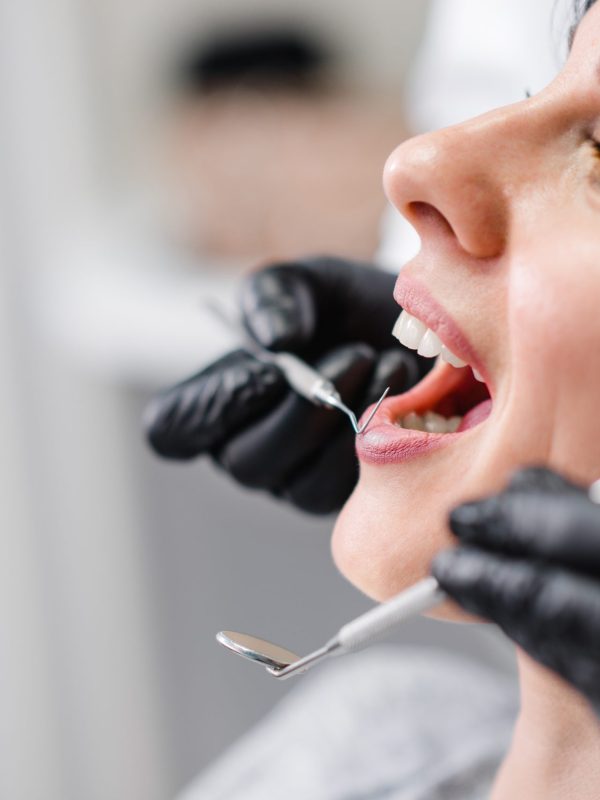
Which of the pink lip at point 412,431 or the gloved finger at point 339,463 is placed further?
the gloved finger at point 339,463

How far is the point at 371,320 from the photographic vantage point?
103 centimetres

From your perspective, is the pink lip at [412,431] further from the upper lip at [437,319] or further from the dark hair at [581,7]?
the dark hair at [581,7]

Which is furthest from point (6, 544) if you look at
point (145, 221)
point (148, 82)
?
point (148, 82)

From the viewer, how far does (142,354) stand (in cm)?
174

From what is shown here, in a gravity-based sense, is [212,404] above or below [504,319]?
below

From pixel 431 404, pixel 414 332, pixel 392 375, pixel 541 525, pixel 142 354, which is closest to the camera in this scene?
pixel 541 525

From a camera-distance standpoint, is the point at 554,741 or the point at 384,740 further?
the point at 384,740

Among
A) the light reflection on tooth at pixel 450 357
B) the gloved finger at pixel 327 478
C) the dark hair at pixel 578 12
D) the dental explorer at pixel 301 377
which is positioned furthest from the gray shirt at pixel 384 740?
the dark hair at pixel 578 12

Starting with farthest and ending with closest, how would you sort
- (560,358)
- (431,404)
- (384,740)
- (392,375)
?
(384,740) → (392,375) → (431,404) → (560,358)

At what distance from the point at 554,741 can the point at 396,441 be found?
0.79ft

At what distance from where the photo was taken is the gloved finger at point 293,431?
2.97ft

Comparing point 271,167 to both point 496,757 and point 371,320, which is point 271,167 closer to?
point 371,320

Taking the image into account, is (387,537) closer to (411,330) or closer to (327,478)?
(411,330)

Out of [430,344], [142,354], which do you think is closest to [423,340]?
[430,344]
